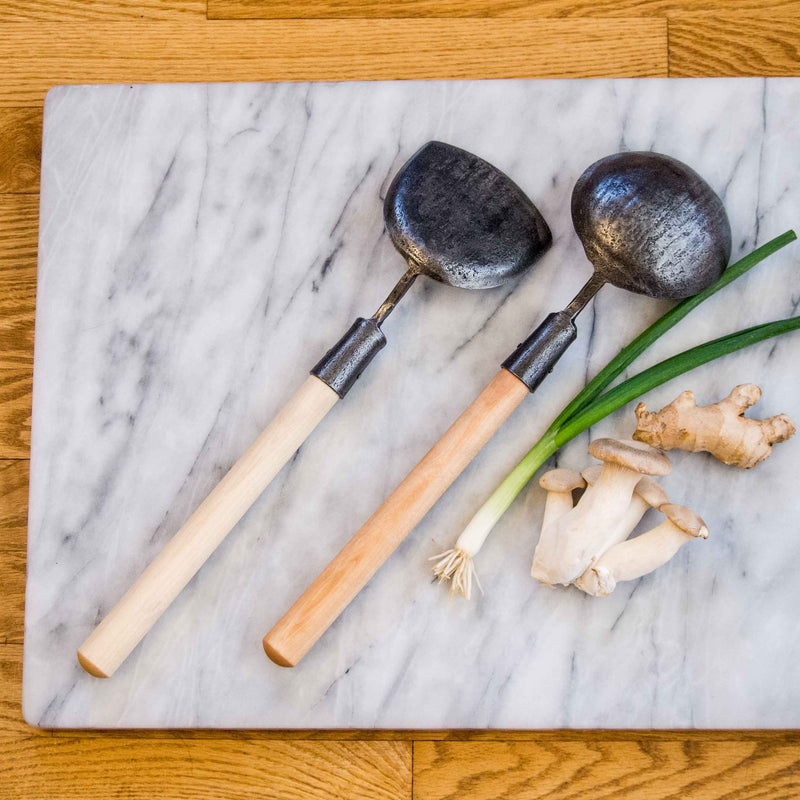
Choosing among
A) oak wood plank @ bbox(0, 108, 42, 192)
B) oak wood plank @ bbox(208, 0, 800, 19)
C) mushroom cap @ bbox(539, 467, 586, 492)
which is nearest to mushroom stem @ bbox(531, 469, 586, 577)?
mushroom cap @ bbox(539, 467, 586, 492)

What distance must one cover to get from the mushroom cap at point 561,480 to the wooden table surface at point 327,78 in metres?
0.30

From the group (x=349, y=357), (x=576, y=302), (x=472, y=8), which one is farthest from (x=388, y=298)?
(x=472, y=8)

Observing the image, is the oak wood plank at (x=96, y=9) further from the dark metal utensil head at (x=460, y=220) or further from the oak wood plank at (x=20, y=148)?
the dark metal utensil head at (x=460, y=220)

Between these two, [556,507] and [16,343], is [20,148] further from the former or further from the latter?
[556,507]

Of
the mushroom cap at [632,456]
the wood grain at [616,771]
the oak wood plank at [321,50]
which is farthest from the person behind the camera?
the oak wood plank at [321,50]

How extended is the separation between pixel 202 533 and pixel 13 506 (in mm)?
307

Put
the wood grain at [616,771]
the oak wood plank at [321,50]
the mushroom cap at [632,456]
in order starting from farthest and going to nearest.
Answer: the oak wood plank at [321,50], the wood grain at [616,771], the mushroom cap at [632,456]

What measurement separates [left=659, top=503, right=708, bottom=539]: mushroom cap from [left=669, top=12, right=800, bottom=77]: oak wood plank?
1.84 ft

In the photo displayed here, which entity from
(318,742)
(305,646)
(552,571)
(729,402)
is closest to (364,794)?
(318,742)

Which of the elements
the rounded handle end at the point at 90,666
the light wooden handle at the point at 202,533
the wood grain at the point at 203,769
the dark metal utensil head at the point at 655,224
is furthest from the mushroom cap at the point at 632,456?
the rounded handle end at the point at 90,666

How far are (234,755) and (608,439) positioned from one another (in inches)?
21.7

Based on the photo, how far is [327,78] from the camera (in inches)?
41.6

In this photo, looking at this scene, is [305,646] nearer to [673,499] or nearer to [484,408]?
[484,408]

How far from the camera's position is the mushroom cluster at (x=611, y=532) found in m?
0.85
